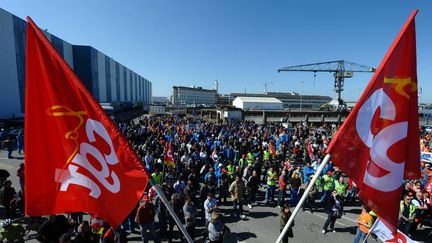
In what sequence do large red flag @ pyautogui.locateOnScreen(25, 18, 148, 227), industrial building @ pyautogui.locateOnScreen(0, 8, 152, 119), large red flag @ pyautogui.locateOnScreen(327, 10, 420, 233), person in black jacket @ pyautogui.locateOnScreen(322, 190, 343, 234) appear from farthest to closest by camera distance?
industrial building @ pyautogui.locateOnScreen(0, 8, 152, 119) → person in black jacket @ pyautogui.locateOnScreen(322, 190, 343, 234) → large red flag @ pyautogui.locateOnScreen(327, 10, 420, 233) → large red flag @ pyautogui.locateOnScreen(25, 18, 148, 227)

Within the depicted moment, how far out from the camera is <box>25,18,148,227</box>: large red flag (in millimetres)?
3072

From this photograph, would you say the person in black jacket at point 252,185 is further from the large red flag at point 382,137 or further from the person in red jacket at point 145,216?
the large red flag at point 382,137

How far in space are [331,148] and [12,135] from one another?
26437mm

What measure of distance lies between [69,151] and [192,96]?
149m

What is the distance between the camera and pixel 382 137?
3.35 metres

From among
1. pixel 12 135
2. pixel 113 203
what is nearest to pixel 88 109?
pixel 113 203

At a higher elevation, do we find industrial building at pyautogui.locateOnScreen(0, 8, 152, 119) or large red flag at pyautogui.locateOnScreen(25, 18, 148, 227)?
industrial building at pyautogui.locateOnScreen(0, 8, 152, 119)

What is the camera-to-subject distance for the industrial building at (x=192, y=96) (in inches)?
5529

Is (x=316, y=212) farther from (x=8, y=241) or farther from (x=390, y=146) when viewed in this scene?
(x=8, y=241)

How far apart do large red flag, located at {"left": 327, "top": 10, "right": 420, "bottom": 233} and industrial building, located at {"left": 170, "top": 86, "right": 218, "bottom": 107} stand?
12726cm

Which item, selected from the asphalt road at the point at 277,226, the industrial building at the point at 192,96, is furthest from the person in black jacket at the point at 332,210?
the industrial building at the point at 192,96

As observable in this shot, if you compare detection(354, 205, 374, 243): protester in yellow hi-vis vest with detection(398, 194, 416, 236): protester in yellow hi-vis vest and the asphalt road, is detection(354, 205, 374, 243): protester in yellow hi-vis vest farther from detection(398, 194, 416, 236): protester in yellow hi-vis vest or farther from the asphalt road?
detection(398, 194, 416, 236): protester in yellow hi-vis vest

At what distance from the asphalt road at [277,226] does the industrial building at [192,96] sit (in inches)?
4793

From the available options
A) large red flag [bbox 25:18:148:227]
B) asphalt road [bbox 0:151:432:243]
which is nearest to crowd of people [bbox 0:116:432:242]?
asphalt road [bbox 0:151:432:243]
